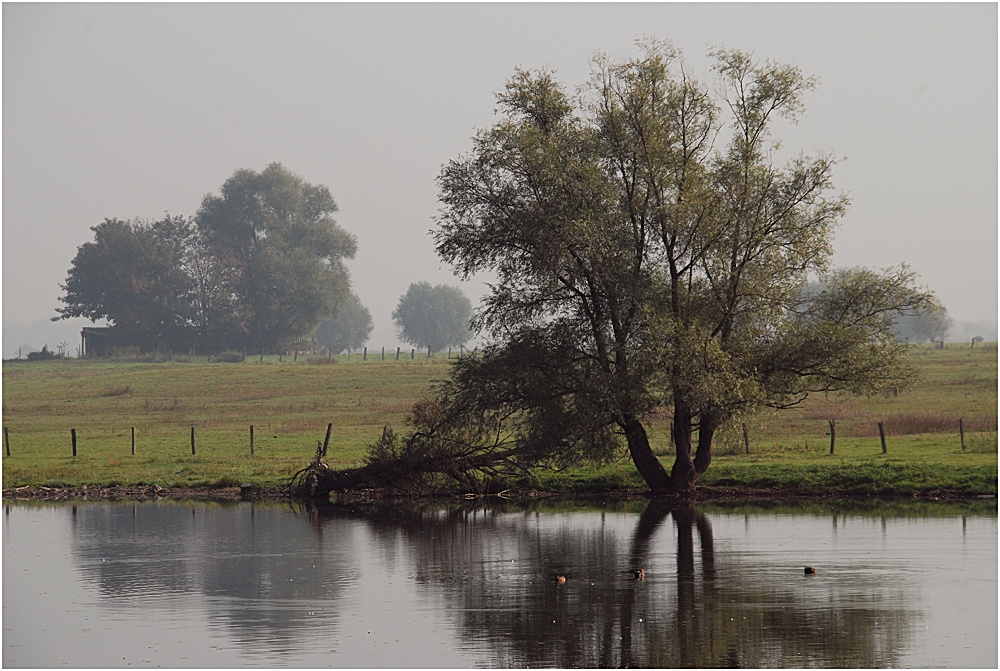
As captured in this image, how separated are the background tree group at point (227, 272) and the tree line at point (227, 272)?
0.41ft

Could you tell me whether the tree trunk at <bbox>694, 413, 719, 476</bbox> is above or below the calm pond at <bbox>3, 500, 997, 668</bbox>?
above

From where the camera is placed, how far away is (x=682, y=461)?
33.7 meters

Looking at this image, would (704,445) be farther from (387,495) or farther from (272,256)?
(272,256)

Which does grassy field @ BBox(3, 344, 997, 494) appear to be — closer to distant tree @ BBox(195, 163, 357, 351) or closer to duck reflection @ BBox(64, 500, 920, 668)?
duck reflection @ BBox(64, 500, 920, 668)

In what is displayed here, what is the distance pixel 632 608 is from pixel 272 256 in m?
131

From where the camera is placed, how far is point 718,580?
2009 centimetres

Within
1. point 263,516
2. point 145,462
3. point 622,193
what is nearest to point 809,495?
point 622,193

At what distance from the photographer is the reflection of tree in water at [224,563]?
17.8m

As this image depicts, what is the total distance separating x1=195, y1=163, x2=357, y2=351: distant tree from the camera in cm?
14075

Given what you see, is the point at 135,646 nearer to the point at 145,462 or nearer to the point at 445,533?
the point at 445,533

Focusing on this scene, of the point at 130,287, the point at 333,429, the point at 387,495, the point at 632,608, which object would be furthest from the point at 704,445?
the point at 130,287

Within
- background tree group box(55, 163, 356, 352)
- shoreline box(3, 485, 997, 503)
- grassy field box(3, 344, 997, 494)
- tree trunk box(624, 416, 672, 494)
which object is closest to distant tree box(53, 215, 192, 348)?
background tree group box(55, 163, 356, 352)

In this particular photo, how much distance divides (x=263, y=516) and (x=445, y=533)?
6.45 metres

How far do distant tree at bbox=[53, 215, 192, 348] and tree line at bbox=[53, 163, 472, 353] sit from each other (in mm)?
119
